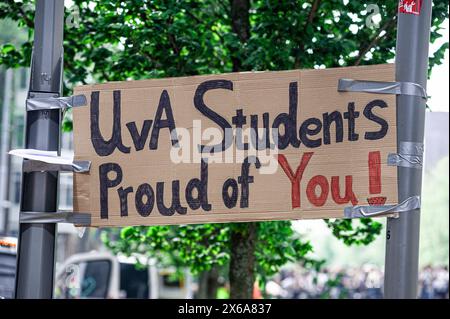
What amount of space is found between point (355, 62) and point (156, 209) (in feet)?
11.2

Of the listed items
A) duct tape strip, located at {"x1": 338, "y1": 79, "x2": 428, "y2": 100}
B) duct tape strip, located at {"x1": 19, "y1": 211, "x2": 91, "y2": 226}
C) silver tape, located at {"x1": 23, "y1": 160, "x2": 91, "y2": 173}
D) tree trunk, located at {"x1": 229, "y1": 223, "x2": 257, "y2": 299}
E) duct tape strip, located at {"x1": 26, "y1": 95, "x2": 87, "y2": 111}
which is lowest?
tree trunk, located at {"x1": 229, "y1": 223, "x2": 257, "y2": 299}

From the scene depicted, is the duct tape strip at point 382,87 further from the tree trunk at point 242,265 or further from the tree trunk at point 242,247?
the tree trunk at point 242,265

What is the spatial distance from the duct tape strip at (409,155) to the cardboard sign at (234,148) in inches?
2.0

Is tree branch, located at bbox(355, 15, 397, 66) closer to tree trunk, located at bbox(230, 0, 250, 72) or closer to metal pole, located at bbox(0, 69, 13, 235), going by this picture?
tree trunk, located at bbox(230, 0, 250, 72)

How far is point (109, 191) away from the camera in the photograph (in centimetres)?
504

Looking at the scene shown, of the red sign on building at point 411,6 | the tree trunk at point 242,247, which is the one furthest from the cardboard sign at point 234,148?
the tree trunk at point 242,247

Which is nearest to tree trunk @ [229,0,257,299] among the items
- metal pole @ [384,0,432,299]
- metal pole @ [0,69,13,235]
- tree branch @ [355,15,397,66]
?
tree branch @ [355,15,397,66]

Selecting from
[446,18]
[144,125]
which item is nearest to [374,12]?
[446,18]

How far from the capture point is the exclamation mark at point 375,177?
4699mm

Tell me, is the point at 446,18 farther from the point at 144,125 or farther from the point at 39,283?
the point at 39,283

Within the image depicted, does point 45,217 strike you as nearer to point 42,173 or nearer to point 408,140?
point 42,173

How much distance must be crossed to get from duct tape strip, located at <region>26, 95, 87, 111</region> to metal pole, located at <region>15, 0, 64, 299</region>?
0.03 metres

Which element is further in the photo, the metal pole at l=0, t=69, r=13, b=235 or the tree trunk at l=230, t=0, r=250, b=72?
the metal pole at l=0, t=69, r=13, b=235

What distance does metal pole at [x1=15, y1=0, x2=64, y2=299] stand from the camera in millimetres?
4969
